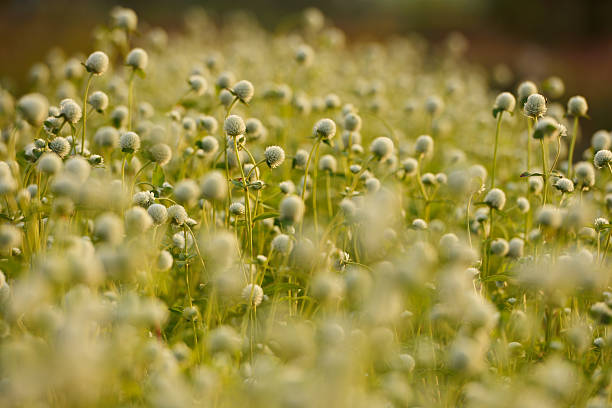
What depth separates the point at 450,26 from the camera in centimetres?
1816

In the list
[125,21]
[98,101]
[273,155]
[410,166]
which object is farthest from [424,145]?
Answer: [125,21]

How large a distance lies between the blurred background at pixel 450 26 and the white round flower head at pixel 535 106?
4657 mm

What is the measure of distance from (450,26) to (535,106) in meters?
17.5

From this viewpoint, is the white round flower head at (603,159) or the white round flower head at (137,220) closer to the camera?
the white round flower head at (137,220)

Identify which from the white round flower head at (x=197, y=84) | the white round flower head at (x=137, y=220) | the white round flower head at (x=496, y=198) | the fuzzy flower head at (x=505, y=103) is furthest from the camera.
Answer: the white round flower head at (x=197, y=84)

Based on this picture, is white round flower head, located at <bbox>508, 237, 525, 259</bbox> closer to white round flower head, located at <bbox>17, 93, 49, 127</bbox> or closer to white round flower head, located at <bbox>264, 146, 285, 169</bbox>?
white round flower head, located at <bbox>264, 146, 285, 169</bbox>

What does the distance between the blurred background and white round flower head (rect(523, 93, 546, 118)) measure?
466 cm

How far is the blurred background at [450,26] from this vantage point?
8.52 metres

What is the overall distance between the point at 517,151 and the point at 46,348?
11.7 ft

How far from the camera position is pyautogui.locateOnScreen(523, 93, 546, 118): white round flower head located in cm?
210

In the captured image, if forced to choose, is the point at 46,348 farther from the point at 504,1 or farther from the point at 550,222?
the point at 504,1

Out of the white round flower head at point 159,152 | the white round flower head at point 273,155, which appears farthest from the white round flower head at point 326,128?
the white round flower head at point 159,152

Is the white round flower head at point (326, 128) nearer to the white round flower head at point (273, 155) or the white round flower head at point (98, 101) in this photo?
the white round flower head at point (273, 155)

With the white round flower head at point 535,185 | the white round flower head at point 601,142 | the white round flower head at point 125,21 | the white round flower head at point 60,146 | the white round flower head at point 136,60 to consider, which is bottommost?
the white round flower head at point 535,185
